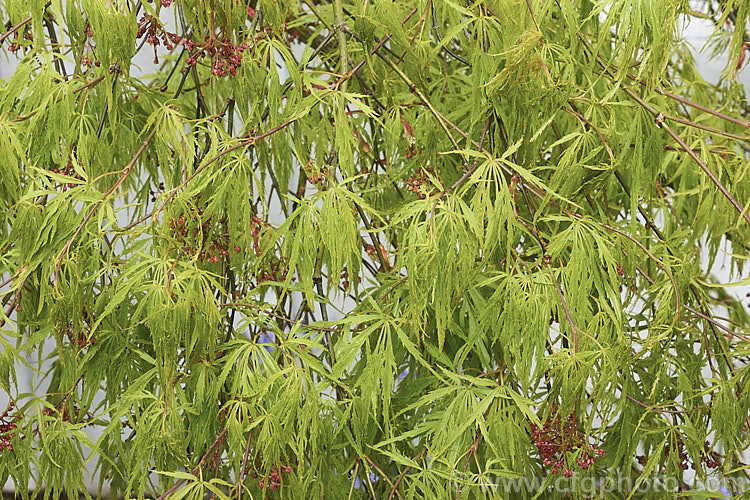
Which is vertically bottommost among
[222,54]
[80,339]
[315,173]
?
[80,339]

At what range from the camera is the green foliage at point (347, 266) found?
83cm

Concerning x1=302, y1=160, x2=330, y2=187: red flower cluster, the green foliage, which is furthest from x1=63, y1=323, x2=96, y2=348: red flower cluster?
x1=302, y1=160, x2=330, y2=187: red flower cluster

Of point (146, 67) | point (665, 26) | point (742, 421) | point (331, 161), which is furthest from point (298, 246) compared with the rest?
point (146, 67)

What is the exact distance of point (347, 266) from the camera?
0.89 meters

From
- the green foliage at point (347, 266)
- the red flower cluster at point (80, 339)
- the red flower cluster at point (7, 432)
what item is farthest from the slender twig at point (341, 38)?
the red flower cluster at point (7, 432)

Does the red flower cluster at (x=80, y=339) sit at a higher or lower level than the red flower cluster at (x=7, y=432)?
higher

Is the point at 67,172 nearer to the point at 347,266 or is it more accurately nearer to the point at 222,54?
the point at 222,54

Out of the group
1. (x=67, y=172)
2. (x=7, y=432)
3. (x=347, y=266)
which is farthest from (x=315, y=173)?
(x=7, y=432)

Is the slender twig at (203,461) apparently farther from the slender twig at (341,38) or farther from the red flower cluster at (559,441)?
the slender twig at (341,38)

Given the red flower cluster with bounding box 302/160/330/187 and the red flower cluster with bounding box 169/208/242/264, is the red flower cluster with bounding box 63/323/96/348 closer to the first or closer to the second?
the red flower cluster with bounding box 169/208/242/264

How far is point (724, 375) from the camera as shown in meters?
1.03

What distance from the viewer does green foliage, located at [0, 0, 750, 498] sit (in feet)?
2.72

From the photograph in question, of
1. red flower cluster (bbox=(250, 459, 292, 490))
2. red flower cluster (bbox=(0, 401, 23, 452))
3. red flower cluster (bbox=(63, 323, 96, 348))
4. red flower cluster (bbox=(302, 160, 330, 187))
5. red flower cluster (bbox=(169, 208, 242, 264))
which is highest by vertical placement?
red flower cluster (bbox=(302, 160, 330, 187))

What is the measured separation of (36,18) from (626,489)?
0.90 meters
